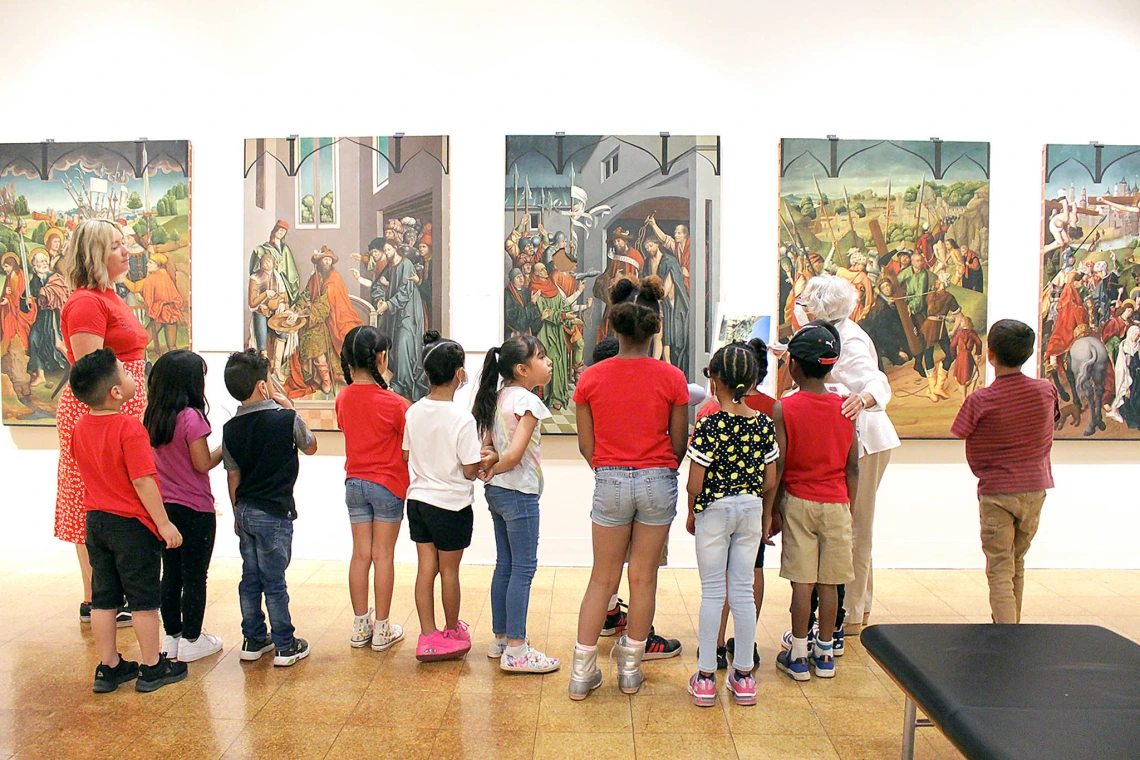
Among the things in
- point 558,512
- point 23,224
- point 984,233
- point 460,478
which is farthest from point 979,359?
point 23,224

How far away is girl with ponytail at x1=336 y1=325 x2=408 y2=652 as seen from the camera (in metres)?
4.46

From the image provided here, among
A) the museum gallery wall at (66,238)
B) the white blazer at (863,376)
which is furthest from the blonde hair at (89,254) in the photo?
the white blazer at (863,376)

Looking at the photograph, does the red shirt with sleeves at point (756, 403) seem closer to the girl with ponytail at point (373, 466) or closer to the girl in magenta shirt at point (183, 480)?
the girl with ponytail at point (373, 466)

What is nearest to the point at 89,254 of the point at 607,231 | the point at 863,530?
the point at 607,231

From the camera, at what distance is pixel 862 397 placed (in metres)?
4.42

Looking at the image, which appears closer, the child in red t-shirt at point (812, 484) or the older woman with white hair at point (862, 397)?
the child in red t-shirt at point (812, 484)

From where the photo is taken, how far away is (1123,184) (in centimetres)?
643

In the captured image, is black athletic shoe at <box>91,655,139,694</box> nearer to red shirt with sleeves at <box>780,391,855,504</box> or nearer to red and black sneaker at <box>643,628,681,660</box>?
red and black sneaker at <box>643,628,681,660</box>

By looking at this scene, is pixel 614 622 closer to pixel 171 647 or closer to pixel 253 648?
pixel 253 648

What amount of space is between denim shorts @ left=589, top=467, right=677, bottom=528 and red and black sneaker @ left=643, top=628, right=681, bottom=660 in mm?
928

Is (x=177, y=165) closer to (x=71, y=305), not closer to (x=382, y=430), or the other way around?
(x=71, y=305)

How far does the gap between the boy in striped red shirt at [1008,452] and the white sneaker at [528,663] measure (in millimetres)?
2371

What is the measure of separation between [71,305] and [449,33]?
3.55 metres

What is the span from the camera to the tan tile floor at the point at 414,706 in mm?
3500
